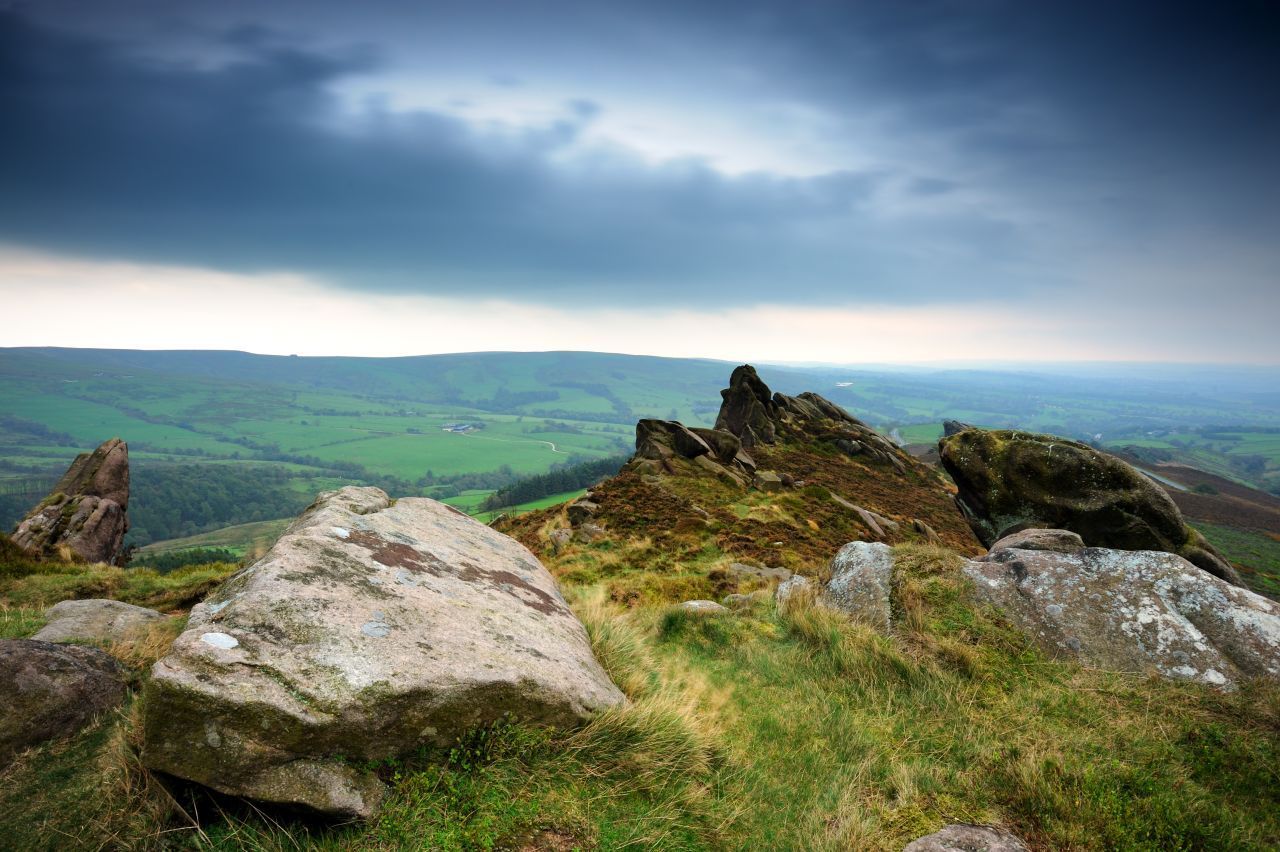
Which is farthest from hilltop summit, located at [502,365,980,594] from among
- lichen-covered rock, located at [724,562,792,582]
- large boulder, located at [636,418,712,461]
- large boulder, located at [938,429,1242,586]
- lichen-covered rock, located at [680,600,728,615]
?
large boulder, located at [938,429,1242,586]

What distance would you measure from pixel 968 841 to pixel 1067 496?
54.5ft

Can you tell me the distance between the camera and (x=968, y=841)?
4.60m

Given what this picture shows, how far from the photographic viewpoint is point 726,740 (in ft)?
22.0

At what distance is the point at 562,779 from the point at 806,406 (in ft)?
216

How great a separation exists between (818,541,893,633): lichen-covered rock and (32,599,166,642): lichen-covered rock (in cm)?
1234

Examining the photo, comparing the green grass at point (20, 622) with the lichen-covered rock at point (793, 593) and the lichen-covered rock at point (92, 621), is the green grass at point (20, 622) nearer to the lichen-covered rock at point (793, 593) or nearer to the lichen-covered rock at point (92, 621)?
the lichen-covered rock at point (92, 621)

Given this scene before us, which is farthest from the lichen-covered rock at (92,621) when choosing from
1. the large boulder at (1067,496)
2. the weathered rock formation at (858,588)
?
the large boulder at (1067,496)

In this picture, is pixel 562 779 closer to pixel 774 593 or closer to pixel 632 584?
pixel 774 593

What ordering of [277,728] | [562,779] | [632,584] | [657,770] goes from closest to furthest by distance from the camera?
[277,728], [562,779], [657,770], [632,584]

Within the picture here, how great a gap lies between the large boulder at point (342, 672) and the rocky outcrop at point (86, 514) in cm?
2208

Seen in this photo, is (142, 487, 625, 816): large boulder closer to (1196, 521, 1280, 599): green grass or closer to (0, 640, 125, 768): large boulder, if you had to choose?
(0, 640, 125, 768): large boulder

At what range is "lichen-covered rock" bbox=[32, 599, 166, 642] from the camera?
26.9ft

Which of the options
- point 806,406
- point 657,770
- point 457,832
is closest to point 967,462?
point 657,770

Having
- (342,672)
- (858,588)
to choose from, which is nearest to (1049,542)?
(858,588)
